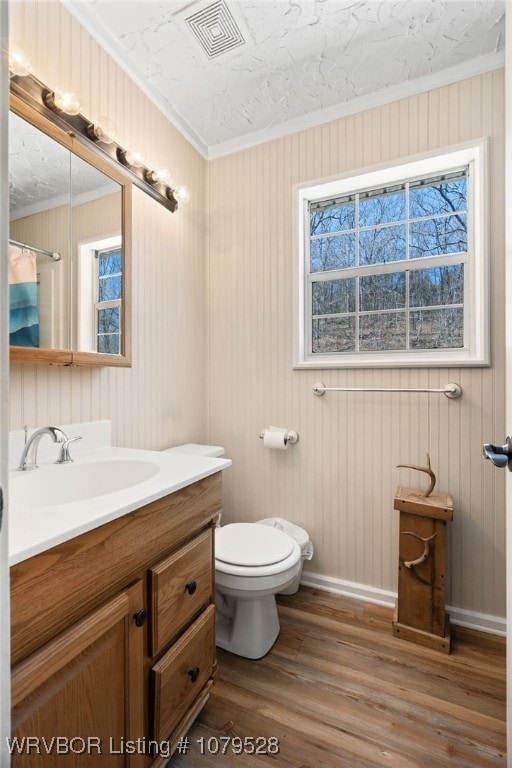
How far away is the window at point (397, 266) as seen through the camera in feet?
5.67

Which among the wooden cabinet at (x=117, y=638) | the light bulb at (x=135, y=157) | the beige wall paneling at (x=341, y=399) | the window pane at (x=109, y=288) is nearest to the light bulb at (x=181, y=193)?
the light bulb at (x=135, y=157)

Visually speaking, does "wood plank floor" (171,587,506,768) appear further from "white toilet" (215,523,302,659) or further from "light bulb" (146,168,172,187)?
"light bulb" (146,168,172,187)

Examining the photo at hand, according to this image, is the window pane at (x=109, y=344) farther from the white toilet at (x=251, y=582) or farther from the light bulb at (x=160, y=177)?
the white toilet at (x=251, y=582)

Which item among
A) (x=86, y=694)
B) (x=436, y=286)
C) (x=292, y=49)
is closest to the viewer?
(x=86, y=694)

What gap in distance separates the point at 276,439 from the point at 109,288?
1.11 metres

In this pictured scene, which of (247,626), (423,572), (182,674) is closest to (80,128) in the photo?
(182,674)

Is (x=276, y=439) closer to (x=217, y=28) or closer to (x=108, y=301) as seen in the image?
(x=108, y=301)

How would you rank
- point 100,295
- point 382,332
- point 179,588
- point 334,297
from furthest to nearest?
point 334,297
point 382,332
point 100,295
point 179,588

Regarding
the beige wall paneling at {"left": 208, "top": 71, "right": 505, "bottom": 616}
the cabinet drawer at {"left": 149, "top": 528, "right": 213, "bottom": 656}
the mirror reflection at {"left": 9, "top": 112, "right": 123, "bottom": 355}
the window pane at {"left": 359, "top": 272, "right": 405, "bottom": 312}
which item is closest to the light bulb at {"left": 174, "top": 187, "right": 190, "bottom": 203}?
the beige wall paneling at {"left": 208, "top": 71, "right": 505, "bottom": 616}

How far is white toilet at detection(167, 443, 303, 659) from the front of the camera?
135cm

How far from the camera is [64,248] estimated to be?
1.28m

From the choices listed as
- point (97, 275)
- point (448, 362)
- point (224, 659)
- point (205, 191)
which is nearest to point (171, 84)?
point (205, 191)

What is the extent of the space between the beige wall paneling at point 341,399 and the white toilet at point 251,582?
1.56ft

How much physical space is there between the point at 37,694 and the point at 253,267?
195 centimetres
